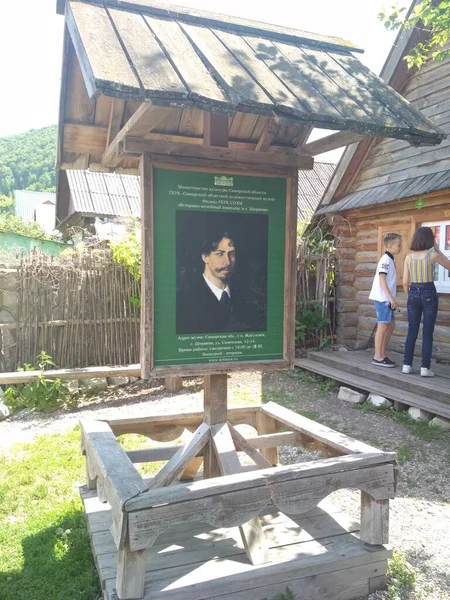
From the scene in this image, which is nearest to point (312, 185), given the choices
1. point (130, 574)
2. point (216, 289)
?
point (216, 289)

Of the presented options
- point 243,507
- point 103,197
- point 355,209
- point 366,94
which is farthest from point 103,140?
point 103,197

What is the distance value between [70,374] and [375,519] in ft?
17.4

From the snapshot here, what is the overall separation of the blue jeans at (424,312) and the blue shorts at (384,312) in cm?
53

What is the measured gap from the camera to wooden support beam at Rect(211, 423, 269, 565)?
294 cm

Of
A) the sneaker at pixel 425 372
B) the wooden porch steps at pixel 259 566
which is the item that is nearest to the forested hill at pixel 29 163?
the sneaker at pixel 425 372

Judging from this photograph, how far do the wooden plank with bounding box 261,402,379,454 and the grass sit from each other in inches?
64.8

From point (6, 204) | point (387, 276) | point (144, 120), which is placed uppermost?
point (6, 204)

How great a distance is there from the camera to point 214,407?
349 cm

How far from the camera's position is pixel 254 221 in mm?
3396

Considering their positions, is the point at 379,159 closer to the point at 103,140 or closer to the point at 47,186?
the point at 103,140

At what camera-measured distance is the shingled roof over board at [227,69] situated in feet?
8.16

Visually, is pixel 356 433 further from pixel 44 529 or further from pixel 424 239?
pixel 44 529

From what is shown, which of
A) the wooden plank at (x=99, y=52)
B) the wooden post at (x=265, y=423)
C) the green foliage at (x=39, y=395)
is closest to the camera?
the wooden plank at (x=99, y=52)

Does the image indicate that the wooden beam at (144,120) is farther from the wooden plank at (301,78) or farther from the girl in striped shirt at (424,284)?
the girl in striped shirt at (424,284)
